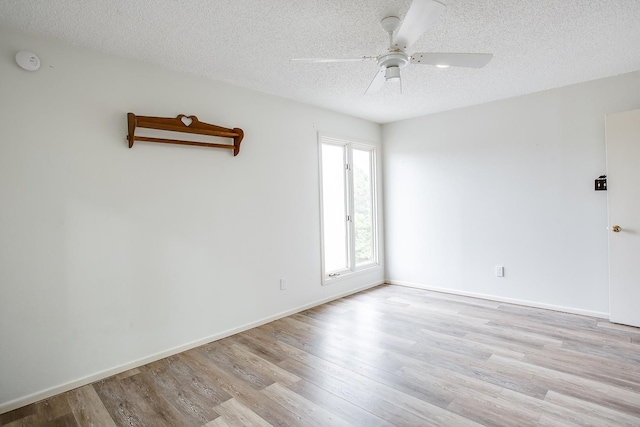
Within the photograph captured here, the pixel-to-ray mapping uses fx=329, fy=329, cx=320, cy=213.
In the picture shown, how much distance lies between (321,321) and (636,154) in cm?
335

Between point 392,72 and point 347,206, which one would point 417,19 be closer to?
point 392,72

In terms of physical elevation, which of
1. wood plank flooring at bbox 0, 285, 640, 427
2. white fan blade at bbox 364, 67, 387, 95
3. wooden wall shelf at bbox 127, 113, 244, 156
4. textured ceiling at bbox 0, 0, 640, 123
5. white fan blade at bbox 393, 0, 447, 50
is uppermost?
textured ceiling at bbox 0, 0, 640, 123

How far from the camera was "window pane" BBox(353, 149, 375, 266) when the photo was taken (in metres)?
4.64

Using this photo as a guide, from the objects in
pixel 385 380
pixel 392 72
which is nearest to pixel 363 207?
pixel 392 72

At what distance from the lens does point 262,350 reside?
9.14 ft

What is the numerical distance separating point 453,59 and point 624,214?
8.00 ft

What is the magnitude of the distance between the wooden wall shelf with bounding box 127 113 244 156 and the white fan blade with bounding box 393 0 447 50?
1.68 m

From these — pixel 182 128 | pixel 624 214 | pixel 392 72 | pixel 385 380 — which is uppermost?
pixel 392 72

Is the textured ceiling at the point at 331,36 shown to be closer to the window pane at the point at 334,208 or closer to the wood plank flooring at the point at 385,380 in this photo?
the window pane at the point at 334,208

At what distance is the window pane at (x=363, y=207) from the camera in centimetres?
464

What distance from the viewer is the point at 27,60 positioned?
211cm

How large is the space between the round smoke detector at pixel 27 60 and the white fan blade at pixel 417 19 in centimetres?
231

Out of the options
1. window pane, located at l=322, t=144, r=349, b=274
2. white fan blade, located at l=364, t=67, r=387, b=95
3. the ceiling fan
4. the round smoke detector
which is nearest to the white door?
the ceiling fan

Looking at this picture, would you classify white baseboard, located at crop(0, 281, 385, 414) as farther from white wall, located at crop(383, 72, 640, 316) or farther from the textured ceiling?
the textured ceiling
